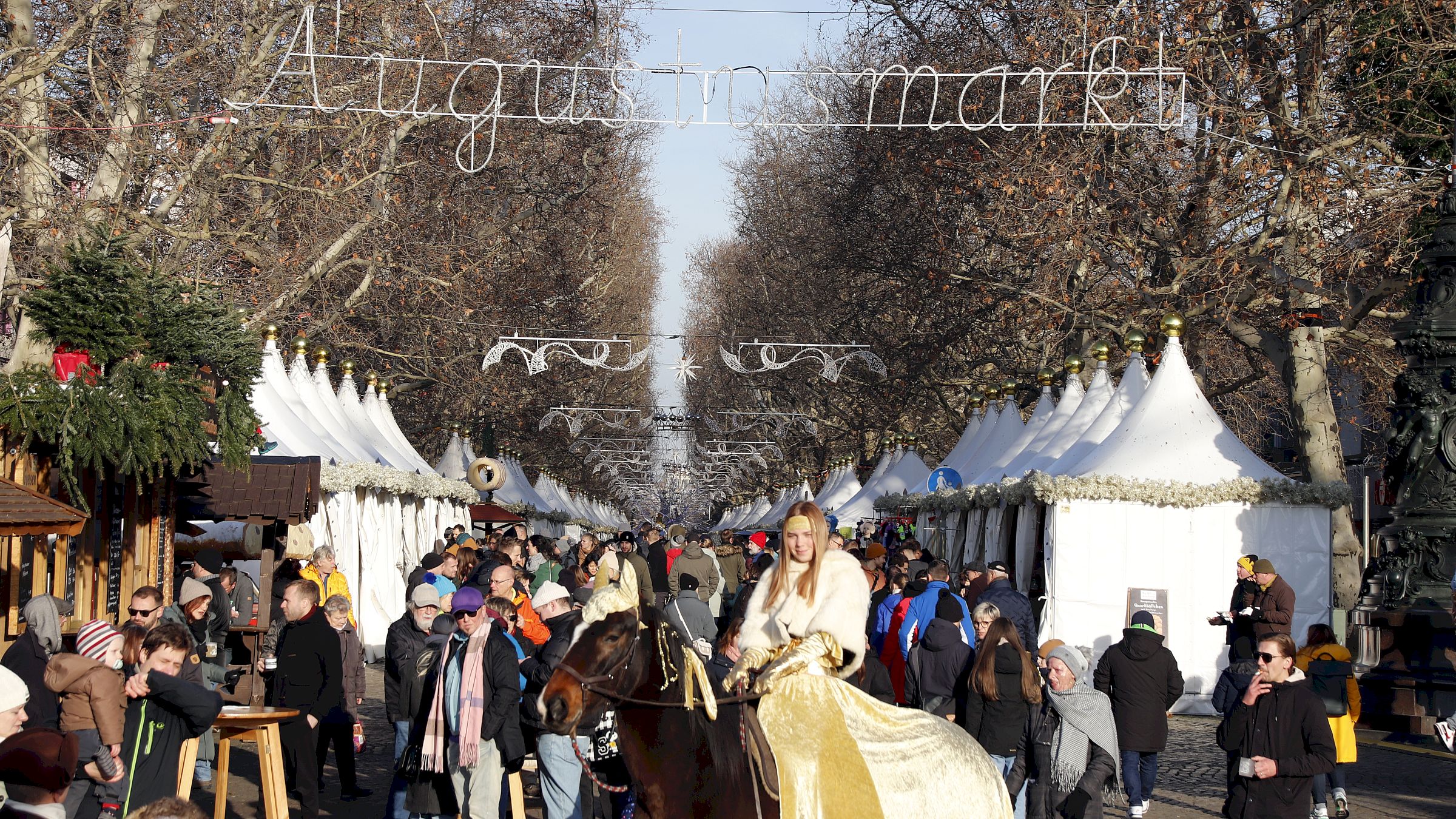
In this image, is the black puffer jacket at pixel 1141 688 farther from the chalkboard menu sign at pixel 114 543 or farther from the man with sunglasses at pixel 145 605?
the chalkboard menu sign at pixel 114 543

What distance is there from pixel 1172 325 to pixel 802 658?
1409 centimetres

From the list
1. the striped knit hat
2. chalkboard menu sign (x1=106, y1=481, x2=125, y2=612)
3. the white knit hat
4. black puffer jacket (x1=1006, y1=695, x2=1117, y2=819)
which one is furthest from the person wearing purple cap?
chalkboard menu sign (x1=106, y1=481, x2=125, y2=612)

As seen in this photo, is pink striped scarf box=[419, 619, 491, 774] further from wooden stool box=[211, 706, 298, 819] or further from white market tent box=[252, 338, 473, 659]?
white market tent box=[252, 338, 473, 659]

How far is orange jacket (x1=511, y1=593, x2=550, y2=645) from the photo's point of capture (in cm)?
1231

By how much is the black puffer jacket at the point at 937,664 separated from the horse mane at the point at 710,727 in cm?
493

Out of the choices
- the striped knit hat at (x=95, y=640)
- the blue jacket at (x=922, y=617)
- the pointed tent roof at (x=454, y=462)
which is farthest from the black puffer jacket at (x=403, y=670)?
the pointed tent roof at (x=454, y=462)

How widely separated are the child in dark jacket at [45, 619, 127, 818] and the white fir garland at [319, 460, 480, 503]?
10.4 m

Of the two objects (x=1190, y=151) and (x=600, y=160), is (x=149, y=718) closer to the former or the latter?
(x=1190, y=151)

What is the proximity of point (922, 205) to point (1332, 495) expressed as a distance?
12174 millimetres

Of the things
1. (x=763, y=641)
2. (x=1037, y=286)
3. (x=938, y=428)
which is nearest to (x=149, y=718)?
(x=763, y=641)

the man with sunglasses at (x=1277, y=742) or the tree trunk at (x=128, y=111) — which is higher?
the tree trunk at (x=128, y=111)

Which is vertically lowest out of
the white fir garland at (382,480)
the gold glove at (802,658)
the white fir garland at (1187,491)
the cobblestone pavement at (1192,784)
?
the cobblestone pavement at (1192,784)

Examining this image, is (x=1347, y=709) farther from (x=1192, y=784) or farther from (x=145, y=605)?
(x=145, y=605)

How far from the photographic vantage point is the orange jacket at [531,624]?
12.3 m
